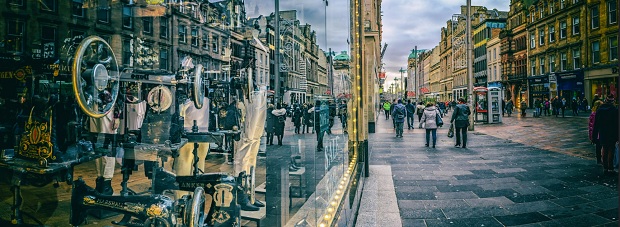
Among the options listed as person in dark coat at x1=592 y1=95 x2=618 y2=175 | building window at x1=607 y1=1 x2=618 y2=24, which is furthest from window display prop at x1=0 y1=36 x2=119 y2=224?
building window at x1=607 y1=1 x2=618 y2=24

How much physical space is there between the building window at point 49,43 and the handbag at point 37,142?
10.8 inches

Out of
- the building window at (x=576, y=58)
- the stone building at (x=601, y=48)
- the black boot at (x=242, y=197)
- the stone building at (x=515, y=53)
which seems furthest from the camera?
the stone building at (x=515, y=53)

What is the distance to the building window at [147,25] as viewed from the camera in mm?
1376

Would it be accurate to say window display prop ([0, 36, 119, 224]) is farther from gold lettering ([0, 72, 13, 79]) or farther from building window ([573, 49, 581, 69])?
building window ([573, 49, 581, 69])

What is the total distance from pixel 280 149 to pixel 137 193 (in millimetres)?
778

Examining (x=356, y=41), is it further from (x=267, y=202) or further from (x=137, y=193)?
(x=137, y=193)

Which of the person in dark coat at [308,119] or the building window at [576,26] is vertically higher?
the building window at [576,26]

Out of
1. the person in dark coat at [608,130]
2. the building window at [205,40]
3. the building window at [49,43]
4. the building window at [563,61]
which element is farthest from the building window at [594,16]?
the building window at [49,43]

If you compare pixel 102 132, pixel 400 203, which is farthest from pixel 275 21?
pixel 400 203

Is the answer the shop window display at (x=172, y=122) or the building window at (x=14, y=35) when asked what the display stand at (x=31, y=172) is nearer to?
the shop window display at (x=172, y=122)

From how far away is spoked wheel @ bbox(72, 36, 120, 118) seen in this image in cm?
118

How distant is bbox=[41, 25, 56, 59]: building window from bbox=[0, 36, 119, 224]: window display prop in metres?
0.04

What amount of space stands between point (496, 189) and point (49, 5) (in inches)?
231

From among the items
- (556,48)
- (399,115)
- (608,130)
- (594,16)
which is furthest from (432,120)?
(556,48)
